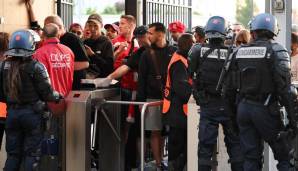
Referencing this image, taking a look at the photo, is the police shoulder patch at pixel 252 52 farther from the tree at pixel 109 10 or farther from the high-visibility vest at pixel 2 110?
the tree at pixel 109 10

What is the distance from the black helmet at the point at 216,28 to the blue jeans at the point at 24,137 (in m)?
2.06

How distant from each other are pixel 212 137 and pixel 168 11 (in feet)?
26.3

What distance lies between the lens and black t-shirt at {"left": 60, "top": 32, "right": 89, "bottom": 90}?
27.3 feet

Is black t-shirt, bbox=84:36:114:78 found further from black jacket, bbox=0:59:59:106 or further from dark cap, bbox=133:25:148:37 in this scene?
black jacket, bbox=0:59:59:106

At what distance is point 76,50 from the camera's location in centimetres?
834

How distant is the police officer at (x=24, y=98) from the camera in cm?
730

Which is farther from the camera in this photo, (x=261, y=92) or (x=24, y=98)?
(x=24, y=98)

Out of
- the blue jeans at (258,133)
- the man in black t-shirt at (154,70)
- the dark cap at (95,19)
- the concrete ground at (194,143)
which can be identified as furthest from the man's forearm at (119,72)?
the blue jeans at (258,133)

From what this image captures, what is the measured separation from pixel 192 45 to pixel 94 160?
7.45ft

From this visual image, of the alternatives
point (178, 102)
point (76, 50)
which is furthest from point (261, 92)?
point (76, 50)

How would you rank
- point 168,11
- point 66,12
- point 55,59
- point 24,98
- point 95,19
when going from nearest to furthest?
point 24,98
point 55,59
point 95,19
point 66,12
point 168,11

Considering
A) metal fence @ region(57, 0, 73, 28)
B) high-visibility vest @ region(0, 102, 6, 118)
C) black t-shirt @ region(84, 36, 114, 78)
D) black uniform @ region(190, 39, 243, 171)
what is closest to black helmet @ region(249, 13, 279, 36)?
black uniform @ region(190, 39, 243, 171)

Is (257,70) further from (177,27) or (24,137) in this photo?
(177,27)

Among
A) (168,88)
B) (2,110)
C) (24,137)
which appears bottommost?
(24,137)
